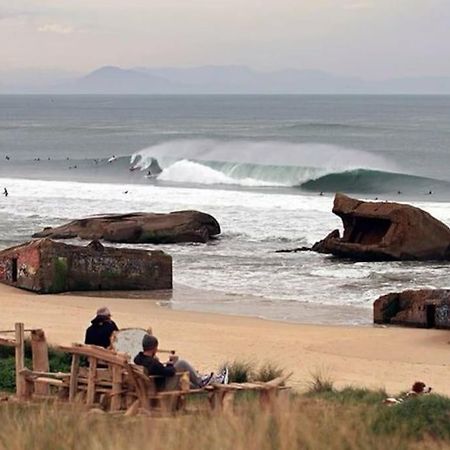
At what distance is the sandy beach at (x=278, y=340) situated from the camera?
53.0ft

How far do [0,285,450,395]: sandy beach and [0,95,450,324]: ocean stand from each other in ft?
4.51

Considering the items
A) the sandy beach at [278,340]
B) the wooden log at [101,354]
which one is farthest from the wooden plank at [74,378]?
the sandy beach at [278,340]

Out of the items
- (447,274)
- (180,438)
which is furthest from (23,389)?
(447,274)

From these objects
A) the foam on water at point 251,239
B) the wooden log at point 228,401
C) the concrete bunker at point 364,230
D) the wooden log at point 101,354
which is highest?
the wooden log at point 101,354

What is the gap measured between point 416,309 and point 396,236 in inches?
291

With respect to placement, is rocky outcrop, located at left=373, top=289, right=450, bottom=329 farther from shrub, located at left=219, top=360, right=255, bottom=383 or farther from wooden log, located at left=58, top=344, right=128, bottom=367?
wooden log, located at left=58, top=344, right=128, bottom=367

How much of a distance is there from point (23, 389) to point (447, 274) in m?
16.0

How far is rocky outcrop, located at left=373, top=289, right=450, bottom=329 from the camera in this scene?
2002cm

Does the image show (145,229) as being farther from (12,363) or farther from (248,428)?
(248,428)

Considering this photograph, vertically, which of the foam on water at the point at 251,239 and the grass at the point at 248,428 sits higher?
the grass at the point at 248,428

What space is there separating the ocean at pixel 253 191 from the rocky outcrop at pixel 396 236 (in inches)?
14.0

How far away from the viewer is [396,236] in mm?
27719

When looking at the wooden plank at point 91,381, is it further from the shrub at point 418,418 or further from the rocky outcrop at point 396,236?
the rocky outcrop at point 396,236

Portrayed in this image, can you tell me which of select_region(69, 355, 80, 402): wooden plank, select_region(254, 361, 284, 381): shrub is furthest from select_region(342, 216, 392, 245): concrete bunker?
select_region(69, 355, 80, 402): wooden plank
